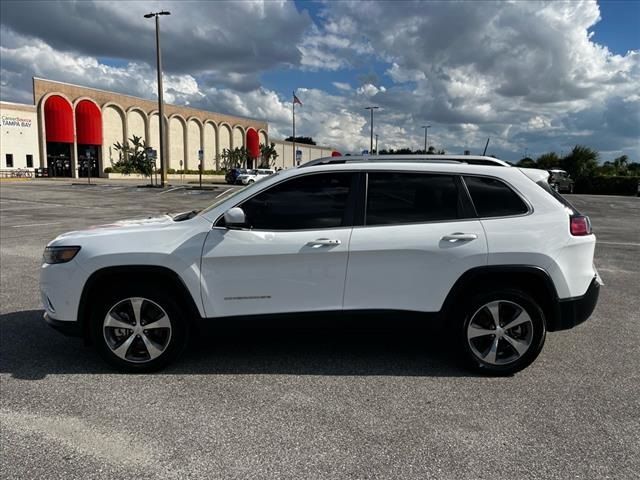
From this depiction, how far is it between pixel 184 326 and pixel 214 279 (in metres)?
0.46

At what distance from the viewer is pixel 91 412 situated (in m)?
3.30

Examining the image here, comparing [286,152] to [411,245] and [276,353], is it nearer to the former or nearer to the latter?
[276,353]

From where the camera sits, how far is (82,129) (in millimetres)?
54969

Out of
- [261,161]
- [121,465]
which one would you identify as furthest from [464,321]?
[261,161]

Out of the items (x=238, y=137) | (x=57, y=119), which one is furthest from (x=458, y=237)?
(x=238, y=137)

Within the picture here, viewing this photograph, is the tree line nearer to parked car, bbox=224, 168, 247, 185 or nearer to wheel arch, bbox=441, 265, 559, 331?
parked car, bbox=224, 168, 247, 185

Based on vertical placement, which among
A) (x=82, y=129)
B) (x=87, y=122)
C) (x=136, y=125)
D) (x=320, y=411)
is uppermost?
(x=136, y=125)

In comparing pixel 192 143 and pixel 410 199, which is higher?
pixel 192 143

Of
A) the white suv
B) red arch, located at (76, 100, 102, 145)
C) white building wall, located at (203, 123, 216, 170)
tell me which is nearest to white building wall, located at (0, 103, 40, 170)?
red arch, located at (76, 100, 102, 145)

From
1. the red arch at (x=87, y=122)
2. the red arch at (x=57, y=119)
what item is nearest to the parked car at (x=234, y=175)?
the red arch at (x=57, y=119)

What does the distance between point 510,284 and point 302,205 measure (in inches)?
68.3

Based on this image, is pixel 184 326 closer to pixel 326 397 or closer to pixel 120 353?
pixel 120 353

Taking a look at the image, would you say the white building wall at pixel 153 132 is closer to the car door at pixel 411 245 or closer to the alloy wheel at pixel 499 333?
the car door at pixel 411 245

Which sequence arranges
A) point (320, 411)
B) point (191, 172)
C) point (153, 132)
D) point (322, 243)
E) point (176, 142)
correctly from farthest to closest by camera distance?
1. point (176, 142)
2. point (191, 172)
3. point (153, 132)
4. point (322, 243)
5. point (320, 411)
